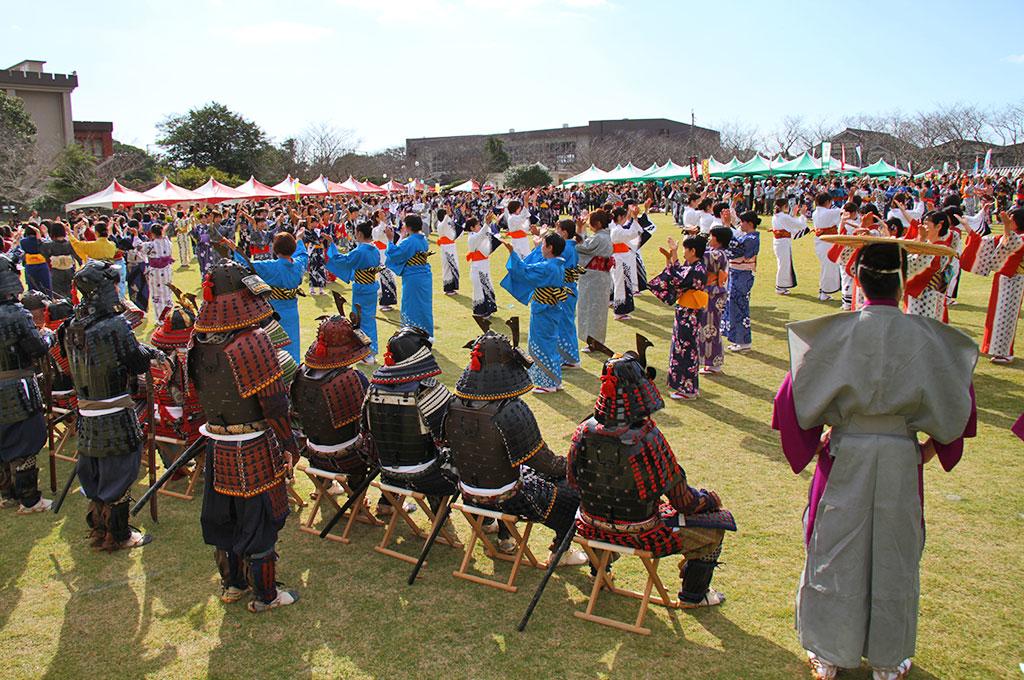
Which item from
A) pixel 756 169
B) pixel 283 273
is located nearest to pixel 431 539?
pixel 283 273

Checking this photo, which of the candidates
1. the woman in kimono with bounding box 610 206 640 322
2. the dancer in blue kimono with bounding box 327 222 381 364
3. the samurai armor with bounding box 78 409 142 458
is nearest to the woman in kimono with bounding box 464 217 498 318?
the woman in kimono with bounding box 610 206 640 322

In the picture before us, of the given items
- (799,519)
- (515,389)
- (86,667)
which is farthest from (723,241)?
(86,667)

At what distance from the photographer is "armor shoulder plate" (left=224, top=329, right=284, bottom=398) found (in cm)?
381

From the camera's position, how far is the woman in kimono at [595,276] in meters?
8.63

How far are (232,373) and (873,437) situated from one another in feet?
10.3

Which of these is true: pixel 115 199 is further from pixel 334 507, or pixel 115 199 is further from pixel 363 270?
pixel 334 507

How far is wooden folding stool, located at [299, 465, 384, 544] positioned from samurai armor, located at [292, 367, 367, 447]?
0.74 feet

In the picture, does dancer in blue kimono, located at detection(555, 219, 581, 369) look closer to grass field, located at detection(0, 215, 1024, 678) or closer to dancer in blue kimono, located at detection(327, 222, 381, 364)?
dancer in blue kimono, located at detection(327, 222, 381, 364)

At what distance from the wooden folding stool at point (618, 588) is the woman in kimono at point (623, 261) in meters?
7.70

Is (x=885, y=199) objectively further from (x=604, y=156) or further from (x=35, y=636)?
(x=604, y=156)

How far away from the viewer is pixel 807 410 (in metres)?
3.04

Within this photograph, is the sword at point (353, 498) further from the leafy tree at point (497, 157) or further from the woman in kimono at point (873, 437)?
the leafy tree at point (497, 157)

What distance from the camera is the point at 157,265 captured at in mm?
13680

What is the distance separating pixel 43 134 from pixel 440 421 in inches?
2219
